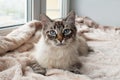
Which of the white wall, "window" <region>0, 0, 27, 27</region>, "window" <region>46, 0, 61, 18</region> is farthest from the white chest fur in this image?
the white wall

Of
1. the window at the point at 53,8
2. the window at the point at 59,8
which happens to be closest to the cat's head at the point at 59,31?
the window at the point at 53,8

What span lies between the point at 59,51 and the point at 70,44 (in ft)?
0.26

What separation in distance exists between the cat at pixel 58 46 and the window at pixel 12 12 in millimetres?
742

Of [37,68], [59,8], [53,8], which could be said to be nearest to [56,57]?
[37,68]

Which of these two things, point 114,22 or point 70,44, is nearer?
point 70,44

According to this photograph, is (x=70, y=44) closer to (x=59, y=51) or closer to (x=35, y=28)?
(x=59, y=51)

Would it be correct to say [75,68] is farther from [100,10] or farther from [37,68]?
[100,10]

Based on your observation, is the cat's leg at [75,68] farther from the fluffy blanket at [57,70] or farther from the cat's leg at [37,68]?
the cat's leg at [37,68]

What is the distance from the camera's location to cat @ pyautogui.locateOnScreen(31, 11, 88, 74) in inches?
48.6

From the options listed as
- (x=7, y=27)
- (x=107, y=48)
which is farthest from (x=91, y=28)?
(x=7, y=27)

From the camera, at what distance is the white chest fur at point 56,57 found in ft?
4.18

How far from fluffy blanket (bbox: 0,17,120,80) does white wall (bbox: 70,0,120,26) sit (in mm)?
369

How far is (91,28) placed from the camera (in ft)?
7.97

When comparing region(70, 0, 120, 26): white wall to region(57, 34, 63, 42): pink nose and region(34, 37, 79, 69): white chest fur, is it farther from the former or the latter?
region(57, 34, 63, 42): pink nose
